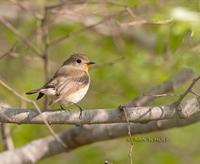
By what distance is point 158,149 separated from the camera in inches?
347

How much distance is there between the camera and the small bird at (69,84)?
5621mm

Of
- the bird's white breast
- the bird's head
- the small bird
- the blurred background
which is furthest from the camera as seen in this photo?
the blurred background

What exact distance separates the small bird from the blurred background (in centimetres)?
26

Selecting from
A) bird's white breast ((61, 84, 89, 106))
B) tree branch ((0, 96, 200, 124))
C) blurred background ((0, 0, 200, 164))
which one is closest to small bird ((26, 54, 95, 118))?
bird's white breast ((61, 84, 89, 106))

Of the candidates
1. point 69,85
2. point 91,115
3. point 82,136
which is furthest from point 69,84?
point 91,115

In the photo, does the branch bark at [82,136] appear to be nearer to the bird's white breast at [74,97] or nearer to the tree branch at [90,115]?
the bird's white breast at [74,97]

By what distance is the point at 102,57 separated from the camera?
357 inches

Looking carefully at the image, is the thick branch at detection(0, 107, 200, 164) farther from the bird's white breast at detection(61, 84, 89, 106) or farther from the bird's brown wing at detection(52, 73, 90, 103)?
the bird's brown wing at detection(52, 73, 90, 103)

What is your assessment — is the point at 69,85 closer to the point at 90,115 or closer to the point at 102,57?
the point at 90,115

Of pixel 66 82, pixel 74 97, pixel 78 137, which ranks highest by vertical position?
pixel 66 82

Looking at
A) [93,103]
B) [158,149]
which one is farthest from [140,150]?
[93,103]

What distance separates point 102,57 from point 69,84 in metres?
3.09

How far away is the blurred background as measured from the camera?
698 cm

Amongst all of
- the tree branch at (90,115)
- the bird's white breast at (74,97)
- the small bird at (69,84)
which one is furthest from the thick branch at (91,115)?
the bird's white breast at (74,97)
